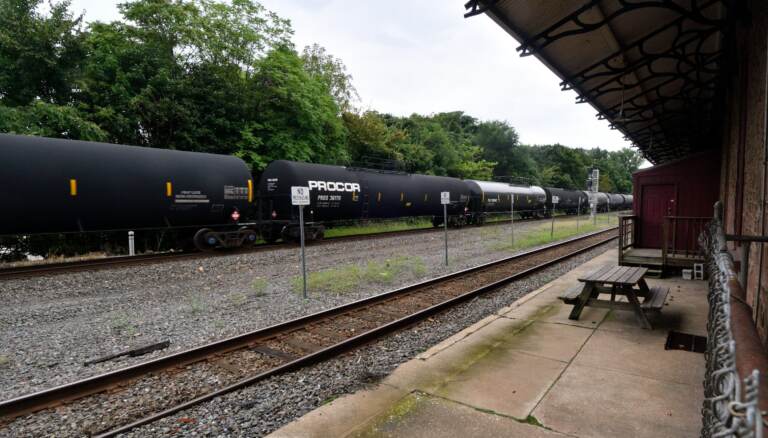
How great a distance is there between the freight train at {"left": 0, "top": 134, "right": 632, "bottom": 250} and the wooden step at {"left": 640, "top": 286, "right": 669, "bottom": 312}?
39.3ft

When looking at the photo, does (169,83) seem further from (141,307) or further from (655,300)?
(655,300)

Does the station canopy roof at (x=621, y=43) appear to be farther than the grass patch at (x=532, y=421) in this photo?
Yes

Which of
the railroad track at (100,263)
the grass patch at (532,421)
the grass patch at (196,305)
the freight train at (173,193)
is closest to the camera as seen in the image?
the grass patch at (532,421)

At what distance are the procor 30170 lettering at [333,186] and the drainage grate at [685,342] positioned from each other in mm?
12600

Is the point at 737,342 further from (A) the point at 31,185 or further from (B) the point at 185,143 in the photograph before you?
(B) the point at 185,143

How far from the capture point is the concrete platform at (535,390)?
3.32m

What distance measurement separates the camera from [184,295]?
8469 millimetres

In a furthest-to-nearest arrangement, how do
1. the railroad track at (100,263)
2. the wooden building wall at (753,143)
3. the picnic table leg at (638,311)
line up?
the railroad track at (100,263), the picnic table leg at (638,311), the wooden building wall at (753,143)

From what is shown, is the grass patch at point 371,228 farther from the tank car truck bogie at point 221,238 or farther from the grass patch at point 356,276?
the grass patch at point 356,276

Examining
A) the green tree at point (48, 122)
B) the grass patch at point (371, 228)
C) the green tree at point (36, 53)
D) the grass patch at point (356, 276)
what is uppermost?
the green tree at point (36, 53)

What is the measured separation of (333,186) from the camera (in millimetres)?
16703

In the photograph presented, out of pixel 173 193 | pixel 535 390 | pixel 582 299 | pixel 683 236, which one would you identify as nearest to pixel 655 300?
pixel 582 299

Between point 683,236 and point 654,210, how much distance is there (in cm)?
96

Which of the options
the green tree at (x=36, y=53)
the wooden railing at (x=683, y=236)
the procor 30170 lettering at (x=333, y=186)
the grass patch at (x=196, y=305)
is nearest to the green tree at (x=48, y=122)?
the green tree at (x=36, y=53)
